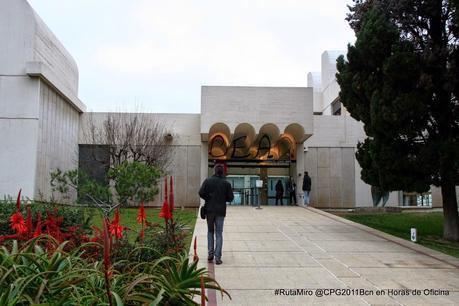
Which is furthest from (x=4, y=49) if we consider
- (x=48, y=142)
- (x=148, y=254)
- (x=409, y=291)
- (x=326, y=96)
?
(x=326, y=96)

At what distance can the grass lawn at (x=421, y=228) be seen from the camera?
11.9 m

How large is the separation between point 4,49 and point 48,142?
4671 millimetres

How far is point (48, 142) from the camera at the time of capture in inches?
896

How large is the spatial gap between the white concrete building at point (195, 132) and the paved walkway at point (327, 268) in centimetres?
1124

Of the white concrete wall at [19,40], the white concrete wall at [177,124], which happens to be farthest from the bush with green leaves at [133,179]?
the white concrete wall at [177,124]

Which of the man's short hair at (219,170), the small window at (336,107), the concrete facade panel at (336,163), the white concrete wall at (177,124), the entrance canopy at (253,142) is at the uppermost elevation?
the small window at (336,107)

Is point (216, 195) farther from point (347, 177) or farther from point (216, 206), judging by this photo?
point (347, 177)

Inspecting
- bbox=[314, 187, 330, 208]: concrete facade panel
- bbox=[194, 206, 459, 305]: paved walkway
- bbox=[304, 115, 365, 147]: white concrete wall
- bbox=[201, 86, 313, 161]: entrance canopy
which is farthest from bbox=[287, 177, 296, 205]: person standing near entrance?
bbox=[194, 206, 459, 305]: paved walkway

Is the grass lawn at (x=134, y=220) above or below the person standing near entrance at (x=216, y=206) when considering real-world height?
below

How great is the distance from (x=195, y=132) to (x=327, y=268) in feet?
68.8

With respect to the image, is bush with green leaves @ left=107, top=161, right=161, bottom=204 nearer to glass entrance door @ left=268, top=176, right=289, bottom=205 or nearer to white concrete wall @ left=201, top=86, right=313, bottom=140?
white concrete wall @ left=201, top=86, right=313, bottom=140

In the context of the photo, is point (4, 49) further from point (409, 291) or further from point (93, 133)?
point (409, 291)

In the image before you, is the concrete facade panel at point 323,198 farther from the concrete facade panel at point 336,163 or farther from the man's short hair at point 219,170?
the man's short hair at point 219,170

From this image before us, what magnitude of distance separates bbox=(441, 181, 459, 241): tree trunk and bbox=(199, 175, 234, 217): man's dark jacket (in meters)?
7.34
